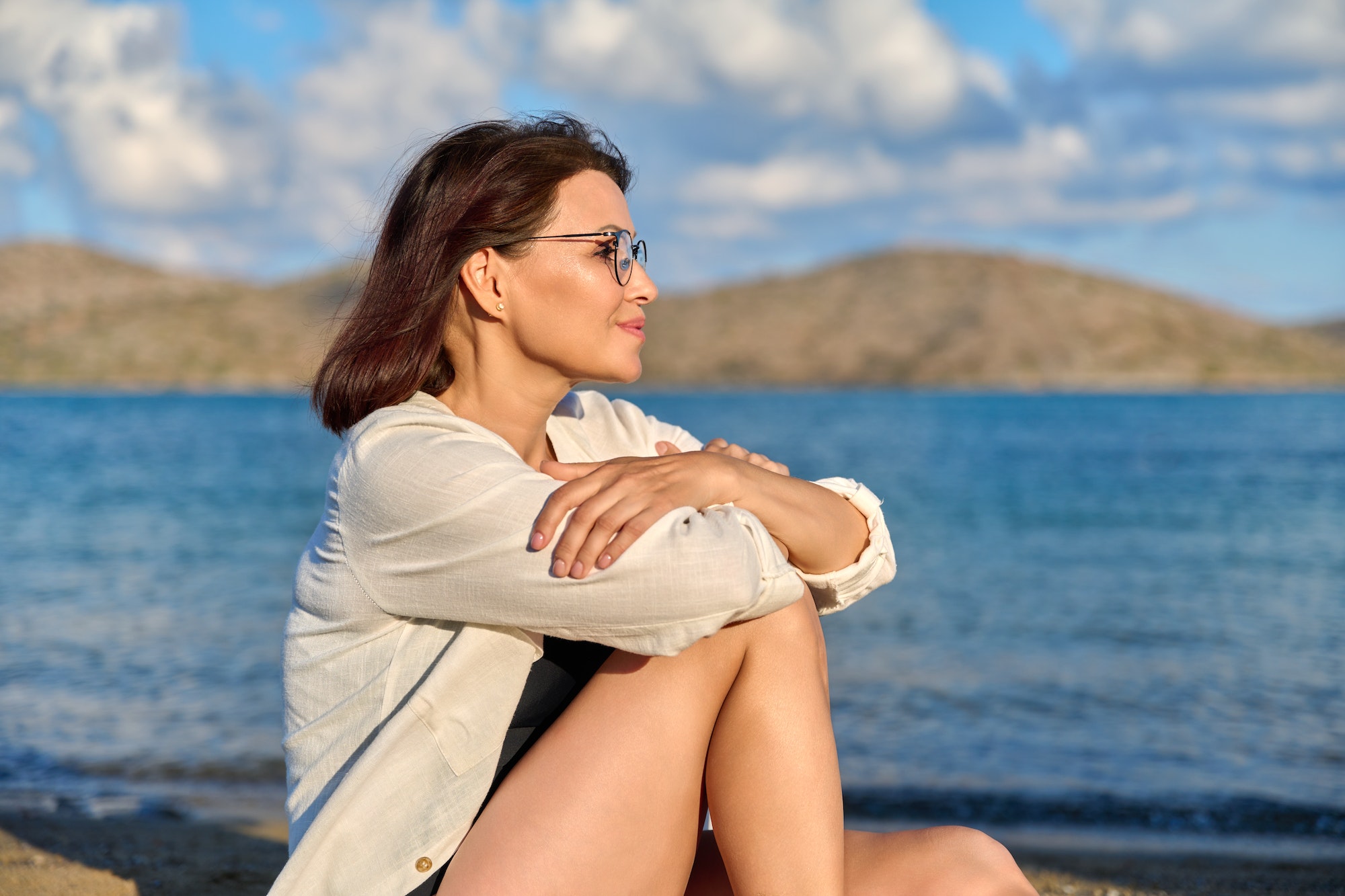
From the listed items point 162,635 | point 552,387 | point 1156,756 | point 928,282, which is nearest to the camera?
point 552,387

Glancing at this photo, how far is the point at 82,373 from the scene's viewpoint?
82000 mm

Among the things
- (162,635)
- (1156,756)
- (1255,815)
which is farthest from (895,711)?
(162,635)

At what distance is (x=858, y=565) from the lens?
84.2 inches

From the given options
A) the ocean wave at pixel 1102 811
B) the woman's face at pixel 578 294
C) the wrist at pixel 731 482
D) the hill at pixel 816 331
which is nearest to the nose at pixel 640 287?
the woman's face at pixel 578 294

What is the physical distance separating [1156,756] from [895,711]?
1.39 meters

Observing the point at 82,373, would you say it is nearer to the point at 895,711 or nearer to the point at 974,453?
the point at 974,453

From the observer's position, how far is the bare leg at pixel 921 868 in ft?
6.42

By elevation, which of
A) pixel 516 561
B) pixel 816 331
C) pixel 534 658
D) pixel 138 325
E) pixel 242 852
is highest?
pixel 516 561

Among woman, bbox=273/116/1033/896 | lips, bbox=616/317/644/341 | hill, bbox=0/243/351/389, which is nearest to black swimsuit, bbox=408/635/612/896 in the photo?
woman, bbox=273/116/1033/896

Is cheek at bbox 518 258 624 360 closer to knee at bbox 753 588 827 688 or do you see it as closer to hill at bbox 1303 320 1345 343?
knee at bbox 753 588 827 688

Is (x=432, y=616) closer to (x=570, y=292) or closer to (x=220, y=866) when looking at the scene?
(x=570, y=292)

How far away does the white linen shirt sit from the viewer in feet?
5.42

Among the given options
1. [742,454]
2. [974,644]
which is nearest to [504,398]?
→ [742,454]

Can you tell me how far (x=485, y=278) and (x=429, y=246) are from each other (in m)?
0.12
